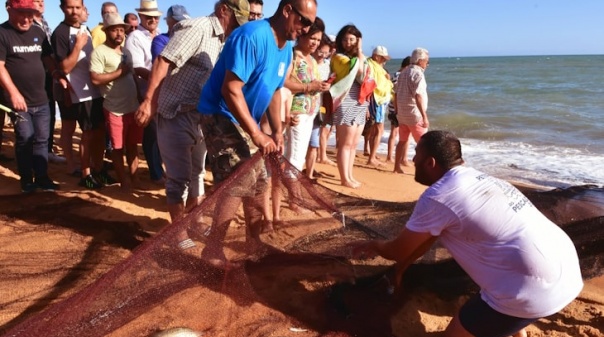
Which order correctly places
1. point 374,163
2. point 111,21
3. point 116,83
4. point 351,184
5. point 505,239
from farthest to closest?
point 374,163 < point 351,184 < point 116,83 < point 111,21 < point 505,239

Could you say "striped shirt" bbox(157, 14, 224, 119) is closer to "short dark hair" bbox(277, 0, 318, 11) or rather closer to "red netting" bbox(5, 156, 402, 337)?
"short dark hair" bbox(277, 0, 318, 11)

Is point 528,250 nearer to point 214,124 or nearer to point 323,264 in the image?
point 323,264

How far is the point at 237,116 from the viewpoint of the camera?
3.00m

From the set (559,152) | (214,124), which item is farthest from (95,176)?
(559,152)

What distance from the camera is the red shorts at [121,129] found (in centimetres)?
505

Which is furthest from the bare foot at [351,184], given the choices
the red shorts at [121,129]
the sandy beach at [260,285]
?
the red shorts at [121,129]

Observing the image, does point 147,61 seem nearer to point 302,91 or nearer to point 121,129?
point 121,129

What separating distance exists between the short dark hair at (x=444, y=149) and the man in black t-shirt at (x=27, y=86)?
12.9 ft

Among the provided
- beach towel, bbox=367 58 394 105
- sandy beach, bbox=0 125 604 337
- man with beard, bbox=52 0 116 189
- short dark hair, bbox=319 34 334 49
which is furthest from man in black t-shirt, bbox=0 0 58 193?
beach towel, bbox=367 58 394 105

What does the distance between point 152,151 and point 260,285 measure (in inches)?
123

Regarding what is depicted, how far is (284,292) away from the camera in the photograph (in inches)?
126

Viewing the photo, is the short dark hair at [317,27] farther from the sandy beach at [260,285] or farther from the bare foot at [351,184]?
the bare foot at [351,184]

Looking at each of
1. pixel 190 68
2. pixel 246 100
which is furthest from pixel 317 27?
pixel 246 100

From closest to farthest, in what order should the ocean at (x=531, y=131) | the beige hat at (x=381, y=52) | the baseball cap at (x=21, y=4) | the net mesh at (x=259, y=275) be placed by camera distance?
the net mesh at (x=259, y=275) → the baseball cap at (x=21, y=4) → the beige hat at (x=381, y=52) → the ocean at (x=531, y=131)
